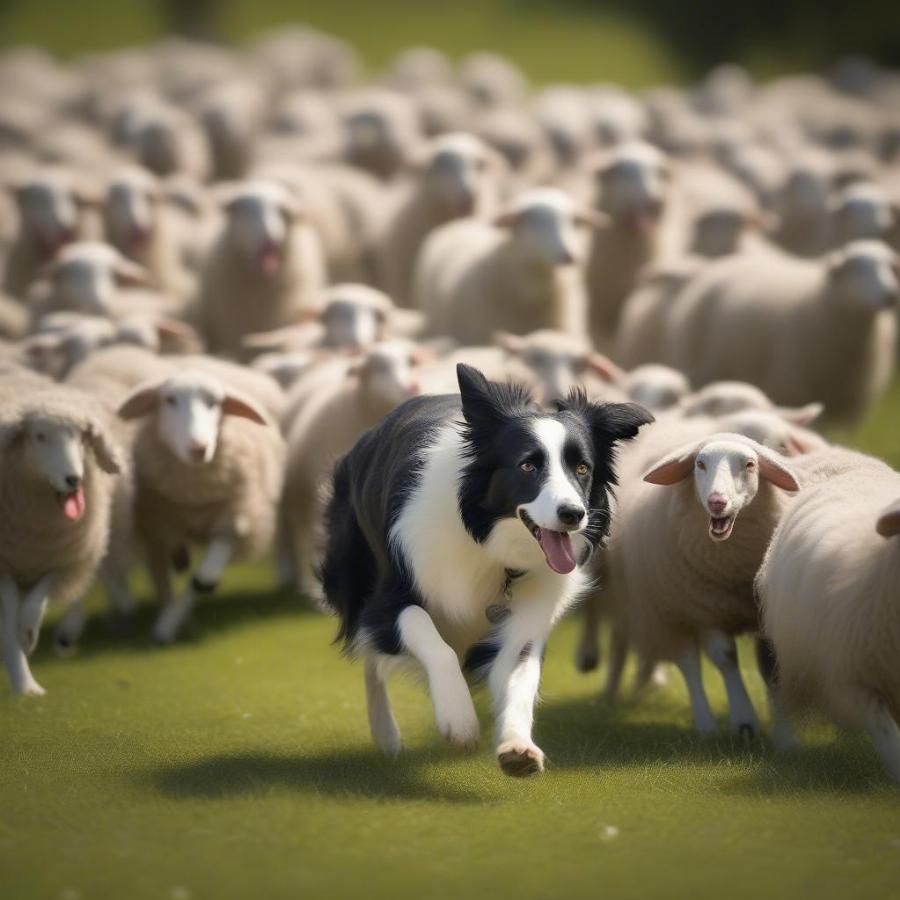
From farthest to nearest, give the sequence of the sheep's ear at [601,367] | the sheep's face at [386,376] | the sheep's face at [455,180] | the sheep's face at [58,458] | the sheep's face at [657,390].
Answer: the sheep's face at [455,180]
the sheep's ear at [601,367]
the sheep's face at [657,390]
the sheep's face at [386,376]
the sheep's face at [58,458]

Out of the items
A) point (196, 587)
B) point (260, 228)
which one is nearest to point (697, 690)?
point (196, 587)

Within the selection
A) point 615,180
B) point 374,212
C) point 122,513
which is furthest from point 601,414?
point 374,212

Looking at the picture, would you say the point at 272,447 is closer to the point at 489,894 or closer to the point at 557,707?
the point at 557,707

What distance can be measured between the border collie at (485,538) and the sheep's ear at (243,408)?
248cm

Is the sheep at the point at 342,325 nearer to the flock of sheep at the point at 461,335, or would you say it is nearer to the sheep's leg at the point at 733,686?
the flock of sheep at the point at 461,335

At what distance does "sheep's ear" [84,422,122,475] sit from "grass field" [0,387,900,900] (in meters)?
0.95

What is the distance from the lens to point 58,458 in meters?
7.47

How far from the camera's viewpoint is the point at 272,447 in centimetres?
918

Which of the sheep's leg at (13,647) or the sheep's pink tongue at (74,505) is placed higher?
the sheep's pink tongue at (74,505)

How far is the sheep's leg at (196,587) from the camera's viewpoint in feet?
29.1

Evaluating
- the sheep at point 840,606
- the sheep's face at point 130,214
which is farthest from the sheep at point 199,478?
the sheep's face at point 130,214

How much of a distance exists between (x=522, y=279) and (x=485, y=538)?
6725 mm

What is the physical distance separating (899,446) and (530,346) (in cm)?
307

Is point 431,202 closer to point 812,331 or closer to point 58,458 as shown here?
point 812,331
